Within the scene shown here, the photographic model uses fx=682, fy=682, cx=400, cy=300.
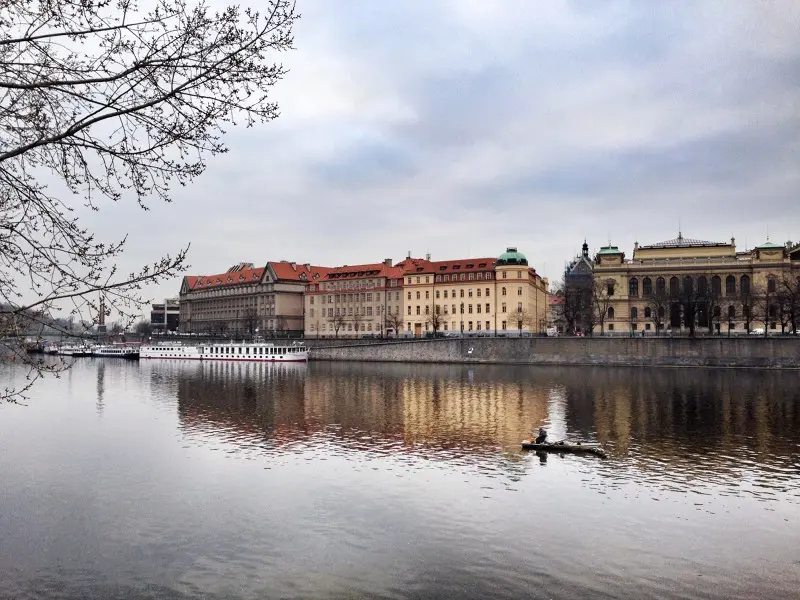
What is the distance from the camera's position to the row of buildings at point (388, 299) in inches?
4026

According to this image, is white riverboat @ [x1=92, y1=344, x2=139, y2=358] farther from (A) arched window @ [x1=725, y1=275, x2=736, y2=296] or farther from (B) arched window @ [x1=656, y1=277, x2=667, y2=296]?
(A) arched window @ [x1=725, y1=275, x2=736, y2=296]

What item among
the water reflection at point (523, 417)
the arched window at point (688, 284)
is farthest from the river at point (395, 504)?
the arched window at point (688, 284)

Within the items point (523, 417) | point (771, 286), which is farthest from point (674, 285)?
point (523, 417)

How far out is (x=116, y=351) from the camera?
4225 inches

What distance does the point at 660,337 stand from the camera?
76.1m

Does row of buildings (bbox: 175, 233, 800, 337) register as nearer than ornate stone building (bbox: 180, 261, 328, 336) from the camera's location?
Yes

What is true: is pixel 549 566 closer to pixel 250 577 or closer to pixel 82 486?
pixel 250 577

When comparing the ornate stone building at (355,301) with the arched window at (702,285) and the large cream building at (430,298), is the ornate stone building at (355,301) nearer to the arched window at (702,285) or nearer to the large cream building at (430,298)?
the large cream building at (430,298)

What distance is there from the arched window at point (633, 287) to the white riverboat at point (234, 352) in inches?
1919

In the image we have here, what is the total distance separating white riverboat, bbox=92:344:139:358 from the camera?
103562mm

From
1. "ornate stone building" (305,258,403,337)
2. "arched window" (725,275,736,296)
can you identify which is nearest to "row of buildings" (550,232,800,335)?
"arched window" (725,275,736,296)

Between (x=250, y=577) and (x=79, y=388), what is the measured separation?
42862 mm

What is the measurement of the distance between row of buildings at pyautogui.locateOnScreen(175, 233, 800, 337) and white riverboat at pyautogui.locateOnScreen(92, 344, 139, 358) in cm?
2800

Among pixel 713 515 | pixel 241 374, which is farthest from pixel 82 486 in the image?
pixel 241 374
